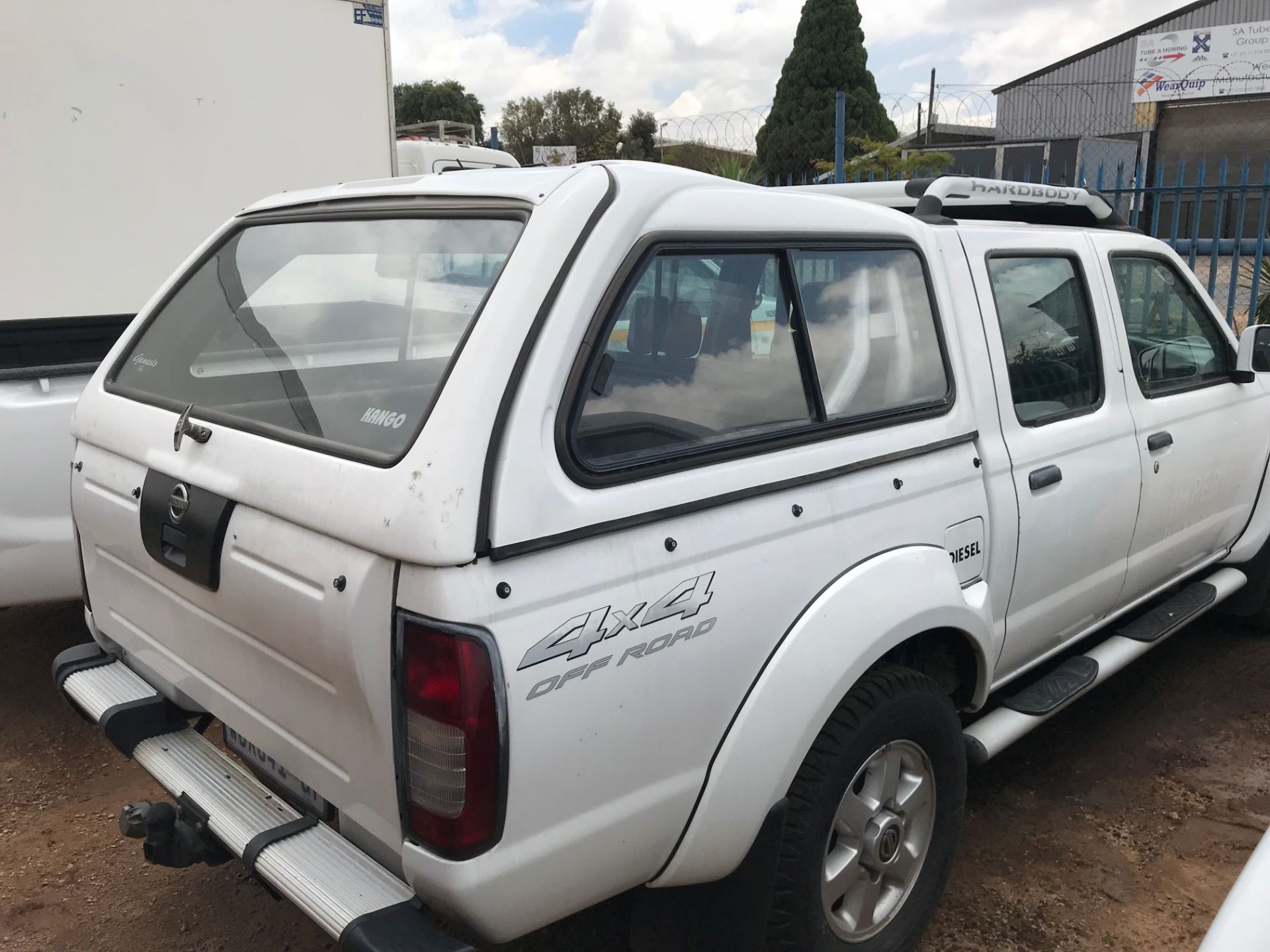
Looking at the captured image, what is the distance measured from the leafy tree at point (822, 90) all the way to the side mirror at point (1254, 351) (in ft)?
71.7

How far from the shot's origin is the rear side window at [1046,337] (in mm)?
3008

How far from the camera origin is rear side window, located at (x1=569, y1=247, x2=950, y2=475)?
79.8 inches

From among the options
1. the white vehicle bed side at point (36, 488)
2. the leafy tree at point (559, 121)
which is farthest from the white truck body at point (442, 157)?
the leafy tree at point (559, 121)

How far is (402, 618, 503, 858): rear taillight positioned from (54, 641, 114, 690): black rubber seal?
1.46 m

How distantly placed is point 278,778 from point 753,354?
4.70 feet

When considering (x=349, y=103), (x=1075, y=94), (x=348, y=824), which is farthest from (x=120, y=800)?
(x=1075, y=94)

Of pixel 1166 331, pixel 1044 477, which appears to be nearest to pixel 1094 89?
pixel 1166 331

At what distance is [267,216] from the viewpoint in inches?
112

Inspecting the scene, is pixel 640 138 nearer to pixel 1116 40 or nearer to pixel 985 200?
pixel 1116 40

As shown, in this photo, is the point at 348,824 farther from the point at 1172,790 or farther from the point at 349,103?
the point at 349,103

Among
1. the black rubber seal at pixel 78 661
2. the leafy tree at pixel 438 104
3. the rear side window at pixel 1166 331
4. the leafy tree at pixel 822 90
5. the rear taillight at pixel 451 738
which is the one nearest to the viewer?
the rear taillight at pixel 451 738

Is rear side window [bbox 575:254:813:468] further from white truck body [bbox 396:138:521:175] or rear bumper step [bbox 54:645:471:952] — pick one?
white truck body [bbox 396:138:521:175]

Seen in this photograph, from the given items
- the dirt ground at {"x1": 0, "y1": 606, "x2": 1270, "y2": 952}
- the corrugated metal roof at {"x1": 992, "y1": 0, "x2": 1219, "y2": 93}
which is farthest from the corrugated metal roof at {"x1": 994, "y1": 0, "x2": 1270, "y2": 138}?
the dirt ground at {"x1": 0, "y1": 606, "x2": 1270, "y2": 952}

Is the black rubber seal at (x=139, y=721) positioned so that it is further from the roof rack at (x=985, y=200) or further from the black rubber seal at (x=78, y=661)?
the roof rack at (x=985, y=200)
